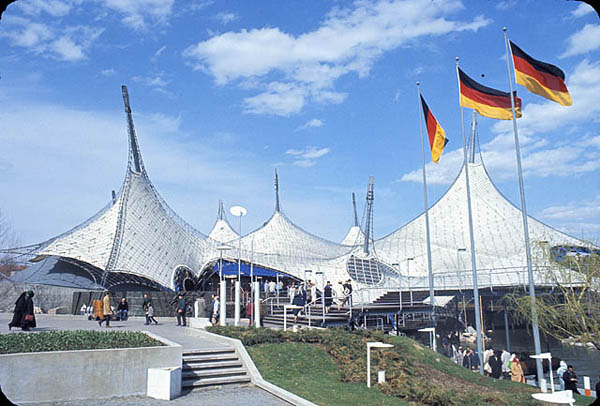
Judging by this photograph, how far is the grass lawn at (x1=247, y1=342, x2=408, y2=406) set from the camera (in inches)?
389

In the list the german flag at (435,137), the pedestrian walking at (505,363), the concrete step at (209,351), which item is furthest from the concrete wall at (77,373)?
the german flag at (435,137)

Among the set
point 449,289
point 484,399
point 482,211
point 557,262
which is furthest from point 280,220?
point 484,399

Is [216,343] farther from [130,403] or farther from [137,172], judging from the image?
[137,172]

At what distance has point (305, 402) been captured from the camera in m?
8.88

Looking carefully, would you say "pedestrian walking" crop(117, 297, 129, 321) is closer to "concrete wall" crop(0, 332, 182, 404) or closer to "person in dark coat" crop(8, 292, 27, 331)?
"person in dark coat" crop(8, 292, 27, 331)

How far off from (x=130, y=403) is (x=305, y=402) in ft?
11.0

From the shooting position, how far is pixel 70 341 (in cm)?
1070

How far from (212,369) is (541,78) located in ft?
40.9

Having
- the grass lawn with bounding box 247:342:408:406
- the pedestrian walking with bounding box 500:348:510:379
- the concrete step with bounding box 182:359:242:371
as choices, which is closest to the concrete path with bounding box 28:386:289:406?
the grass lawn with bounding box 247:342:408:406

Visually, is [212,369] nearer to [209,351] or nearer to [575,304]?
[209,351]

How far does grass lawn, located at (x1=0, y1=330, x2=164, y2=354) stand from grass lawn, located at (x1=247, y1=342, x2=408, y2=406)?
2695mm

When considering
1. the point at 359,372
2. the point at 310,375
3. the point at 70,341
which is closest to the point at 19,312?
the point at 70,341

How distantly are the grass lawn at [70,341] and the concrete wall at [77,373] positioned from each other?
1.81 ft

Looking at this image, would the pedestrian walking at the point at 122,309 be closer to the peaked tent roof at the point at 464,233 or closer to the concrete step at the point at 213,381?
the concrete step at the point at 213,381
